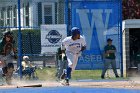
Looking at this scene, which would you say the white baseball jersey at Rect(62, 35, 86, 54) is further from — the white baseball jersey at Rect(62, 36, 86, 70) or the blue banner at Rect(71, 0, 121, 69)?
the blue banner at Rect(71, 0, 121, 69)

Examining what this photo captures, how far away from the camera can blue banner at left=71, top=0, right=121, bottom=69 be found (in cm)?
2069

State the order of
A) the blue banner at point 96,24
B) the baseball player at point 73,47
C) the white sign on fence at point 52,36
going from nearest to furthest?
1. the baseball player at point 73,47
2. the white sign on fence at point 52,36
3. the blue banner at point 96,24

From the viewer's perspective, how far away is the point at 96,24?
20.8 metres

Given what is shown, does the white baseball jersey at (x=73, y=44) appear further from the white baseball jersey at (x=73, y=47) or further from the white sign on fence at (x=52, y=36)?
the white sign on fence at (x=52, y=36)

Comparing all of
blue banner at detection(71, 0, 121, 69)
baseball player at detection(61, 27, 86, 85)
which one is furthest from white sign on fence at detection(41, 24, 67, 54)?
baseball player at detection(61, 27, 86, 85)

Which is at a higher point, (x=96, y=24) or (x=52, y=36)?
(x=96, y=24)

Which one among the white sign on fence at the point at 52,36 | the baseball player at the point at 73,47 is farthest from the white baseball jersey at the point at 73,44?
the white sign on fence at the point at 52,36

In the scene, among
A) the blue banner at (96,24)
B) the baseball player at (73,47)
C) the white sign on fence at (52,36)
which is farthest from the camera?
the blue banner at (96,24)

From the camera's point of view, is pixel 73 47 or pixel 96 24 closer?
pixel 73 47

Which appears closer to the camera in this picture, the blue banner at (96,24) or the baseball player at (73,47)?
the baseball player at (73,47)

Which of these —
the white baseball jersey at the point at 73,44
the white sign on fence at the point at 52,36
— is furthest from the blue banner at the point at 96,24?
the white baseball jersey at the point at 73,44

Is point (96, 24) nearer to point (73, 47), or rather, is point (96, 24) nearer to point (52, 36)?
point (52, 36)

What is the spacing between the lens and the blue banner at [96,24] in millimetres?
20688

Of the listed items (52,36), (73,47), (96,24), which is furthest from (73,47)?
(96,24)
